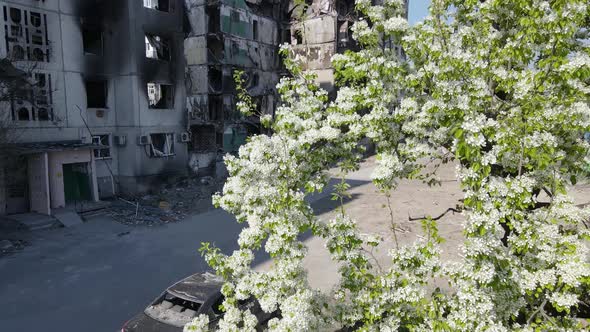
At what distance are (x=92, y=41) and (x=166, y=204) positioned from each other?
463 inches

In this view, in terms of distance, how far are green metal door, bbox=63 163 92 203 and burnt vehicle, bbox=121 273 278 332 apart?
53.8 feet

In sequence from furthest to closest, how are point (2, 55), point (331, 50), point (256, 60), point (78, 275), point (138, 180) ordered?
point (331, 50) → point (256, 60) → point (138, 180) → point (2, 55) → point (78, 275)

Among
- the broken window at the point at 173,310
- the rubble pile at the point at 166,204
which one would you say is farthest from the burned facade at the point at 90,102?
the broken window at the point at 173,310

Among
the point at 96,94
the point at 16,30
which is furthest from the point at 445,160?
the point at 96,94

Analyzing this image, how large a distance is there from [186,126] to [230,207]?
23533mm

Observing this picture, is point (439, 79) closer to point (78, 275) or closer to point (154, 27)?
point (78, 275)

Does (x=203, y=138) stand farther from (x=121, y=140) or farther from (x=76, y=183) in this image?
(x=76, y=183)

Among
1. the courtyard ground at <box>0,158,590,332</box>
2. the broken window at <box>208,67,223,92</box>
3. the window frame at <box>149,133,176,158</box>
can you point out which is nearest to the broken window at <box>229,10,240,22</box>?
the broken window at <box>208,67,223,92</box>

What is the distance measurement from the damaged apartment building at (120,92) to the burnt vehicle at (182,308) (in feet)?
33.3

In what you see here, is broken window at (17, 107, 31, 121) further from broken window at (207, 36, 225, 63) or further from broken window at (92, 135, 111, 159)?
broken window at (207, 36, 225, 63)

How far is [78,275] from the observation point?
13.5 m

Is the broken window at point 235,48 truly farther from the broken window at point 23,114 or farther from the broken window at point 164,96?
the broken window at point 23,114

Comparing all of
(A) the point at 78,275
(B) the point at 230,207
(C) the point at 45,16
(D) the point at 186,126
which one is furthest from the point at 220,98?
(B) the point at 230,207

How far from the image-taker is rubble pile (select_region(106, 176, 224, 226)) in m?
20.2
